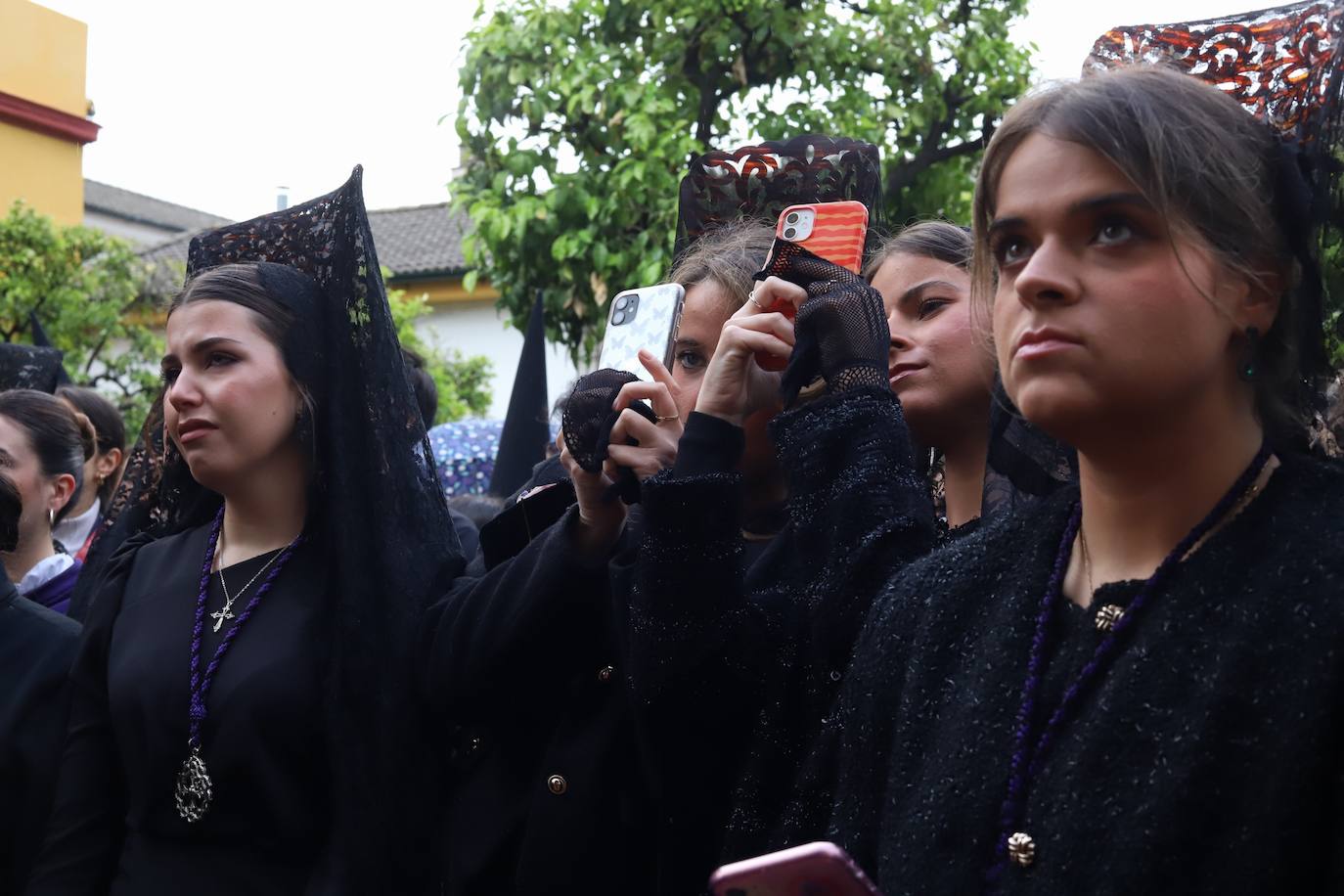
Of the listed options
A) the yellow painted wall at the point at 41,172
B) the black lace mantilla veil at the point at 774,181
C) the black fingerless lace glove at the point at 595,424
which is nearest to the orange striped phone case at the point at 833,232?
the black fingerless lace glove at the point at 595,424

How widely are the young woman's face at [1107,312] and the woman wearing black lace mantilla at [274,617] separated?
1.47 m

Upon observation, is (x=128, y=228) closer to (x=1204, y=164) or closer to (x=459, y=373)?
(x=459, y=373)

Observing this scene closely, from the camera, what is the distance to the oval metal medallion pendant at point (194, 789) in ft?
8.30

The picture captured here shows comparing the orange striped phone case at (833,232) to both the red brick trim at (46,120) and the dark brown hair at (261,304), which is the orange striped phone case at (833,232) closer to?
the dark brown hair at (261,304)

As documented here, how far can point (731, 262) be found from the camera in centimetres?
270

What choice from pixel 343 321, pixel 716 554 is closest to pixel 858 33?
pixel 343 321

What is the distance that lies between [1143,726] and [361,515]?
169 centimetres

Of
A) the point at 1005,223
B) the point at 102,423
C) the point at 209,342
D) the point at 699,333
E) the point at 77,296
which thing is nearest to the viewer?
the point at 1005,223

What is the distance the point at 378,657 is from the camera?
2.62 m

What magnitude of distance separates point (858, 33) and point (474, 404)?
1527 cm

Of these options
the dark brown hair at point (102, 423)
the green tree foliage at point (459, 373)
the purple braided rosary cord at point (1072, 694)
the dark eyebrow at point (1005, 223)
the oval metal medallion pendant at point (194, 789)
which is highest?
the dark eyebrow at point (1005, 223)

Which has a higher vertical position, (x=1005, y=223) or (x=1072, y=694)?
(x=1005, y=223)

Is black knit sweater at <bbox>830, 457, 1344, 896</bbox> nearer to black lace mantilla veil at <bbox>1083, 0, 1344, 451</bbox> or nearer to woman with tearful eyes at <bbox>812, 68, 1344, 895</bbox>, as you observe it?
woman with tearful eyes at <bbox>812, 68, 1344, 895</bbox>

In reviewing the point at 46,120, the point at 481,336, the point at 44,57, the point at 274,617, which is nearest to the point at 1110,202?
the point at 274,617
